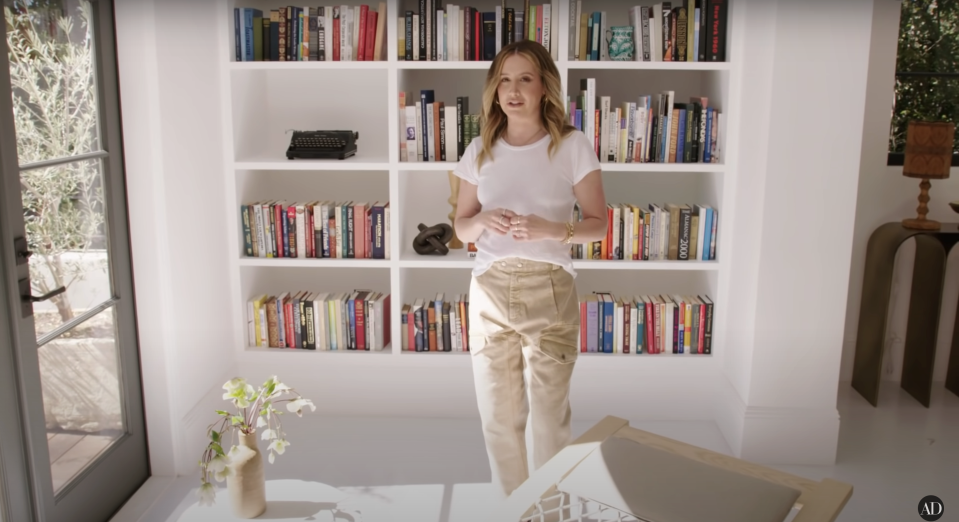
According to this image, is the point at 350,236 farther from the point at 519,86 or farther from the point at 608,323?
the point at 519,86

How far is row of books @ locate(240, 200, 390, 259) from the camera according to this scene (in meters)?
3.53

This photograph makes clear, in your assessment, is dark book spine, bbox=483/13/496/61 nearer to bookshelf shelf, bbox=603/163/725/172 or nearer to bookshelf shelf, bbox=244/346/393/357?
bookshelf shelf, bbox=603/163/725/172

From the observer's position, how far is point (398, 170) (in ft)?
11.3

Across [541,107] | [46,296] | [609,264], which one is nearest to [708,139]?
[609,264]

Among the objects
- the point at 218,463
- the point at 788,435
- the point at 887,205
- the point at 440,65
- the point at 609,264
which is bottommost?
the point at 788,435

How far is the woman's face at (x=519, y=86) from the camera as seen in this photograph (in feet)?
7.40

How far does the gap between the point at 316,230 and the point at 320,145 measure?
0.35m

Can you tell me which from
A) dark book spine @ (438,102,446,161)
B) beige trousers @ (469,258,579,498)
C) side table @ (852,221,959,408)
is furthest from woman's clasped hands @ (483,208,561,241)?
side table @ (852,221,959,408)

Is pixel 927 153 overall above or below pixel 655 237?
above

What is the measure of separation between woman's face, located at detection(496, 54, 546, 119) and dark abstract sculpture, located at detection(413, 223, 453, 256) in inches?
51.7

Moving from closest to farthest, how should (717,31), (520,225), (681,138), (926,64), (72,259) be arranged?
(520,225), (72,259), (717,31), (681,138), (926,64)

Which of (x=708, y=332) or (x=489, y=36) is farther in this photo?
(x=708, y=332)

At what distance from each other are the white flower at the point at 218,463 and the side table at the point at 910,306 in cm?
277

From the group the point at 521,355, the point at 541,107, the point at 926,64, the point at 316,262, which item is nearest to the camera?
the point at 541,107
